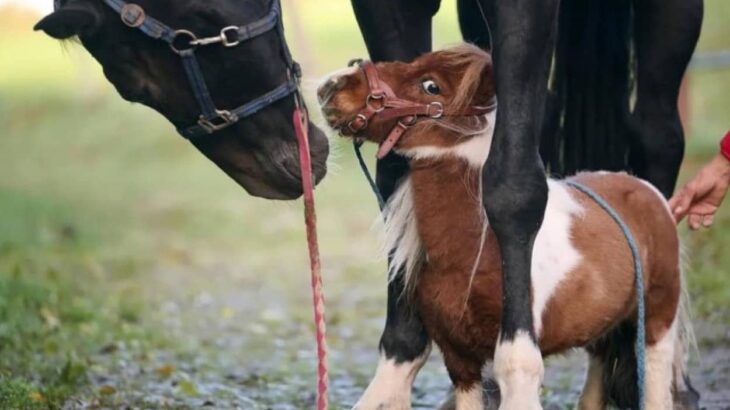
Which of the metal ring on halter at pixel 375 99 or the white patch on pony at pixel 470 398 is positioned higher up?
the metal ring on halter at pixel 375 99

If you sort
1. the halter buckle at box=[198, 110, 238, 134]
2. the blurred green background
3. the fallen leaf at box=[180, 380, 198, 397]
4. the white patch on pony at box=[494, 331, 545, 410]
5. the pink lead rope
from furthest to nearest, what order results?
the blurred green background, the fallen leaf at box=[180, 380, 198, 397], the halter buckle at box=[198, 110, 238, 134], the pink lead rope, the white patch on pony at box=[494, 331, 545, 410]

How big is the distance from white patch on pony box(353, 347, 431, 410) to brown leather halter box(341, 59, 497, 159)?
61cm

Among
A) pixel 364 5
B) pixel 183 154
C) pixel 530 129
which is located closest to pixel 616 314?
pixel 530 129

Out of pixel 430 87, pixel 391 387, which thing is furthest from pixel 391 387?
pixel 430 87

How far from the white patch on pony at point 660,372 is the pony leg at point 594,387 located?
0.79 feet

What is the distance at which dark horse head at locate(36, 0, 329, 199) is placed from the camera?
12.5 feet

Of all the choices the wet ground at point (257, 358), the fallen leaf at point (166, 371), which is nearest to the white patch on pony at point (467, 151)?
the wet ground at point (257, 358)

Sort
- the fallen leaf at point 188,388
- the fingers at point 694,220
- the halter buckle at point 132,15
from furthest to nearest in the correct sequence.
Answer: the fallen leaf at point 188,388
the fingers at point 694,220
the halter buckle at point 132,15

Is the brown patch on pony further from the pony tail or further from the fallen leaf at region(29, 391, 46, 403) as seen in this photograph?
the fallen leaf at region(29, 391, 46, 403)

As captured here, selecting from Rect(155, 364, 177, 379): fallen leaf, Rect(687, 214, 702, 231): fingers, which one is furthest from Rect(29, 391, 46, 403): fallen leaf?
Rect(687, 214, 702, 231): fingers

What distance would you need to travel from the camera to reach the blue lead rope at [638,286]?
3791mm

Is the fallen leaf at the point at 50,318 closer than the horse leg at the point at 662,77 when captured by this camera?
No

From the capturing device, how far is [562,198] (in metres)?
3.74

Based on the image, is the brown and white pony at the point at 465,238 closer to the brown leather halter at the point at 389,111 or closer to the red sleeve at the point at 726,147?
the brown leather halter at the point at 389,111
